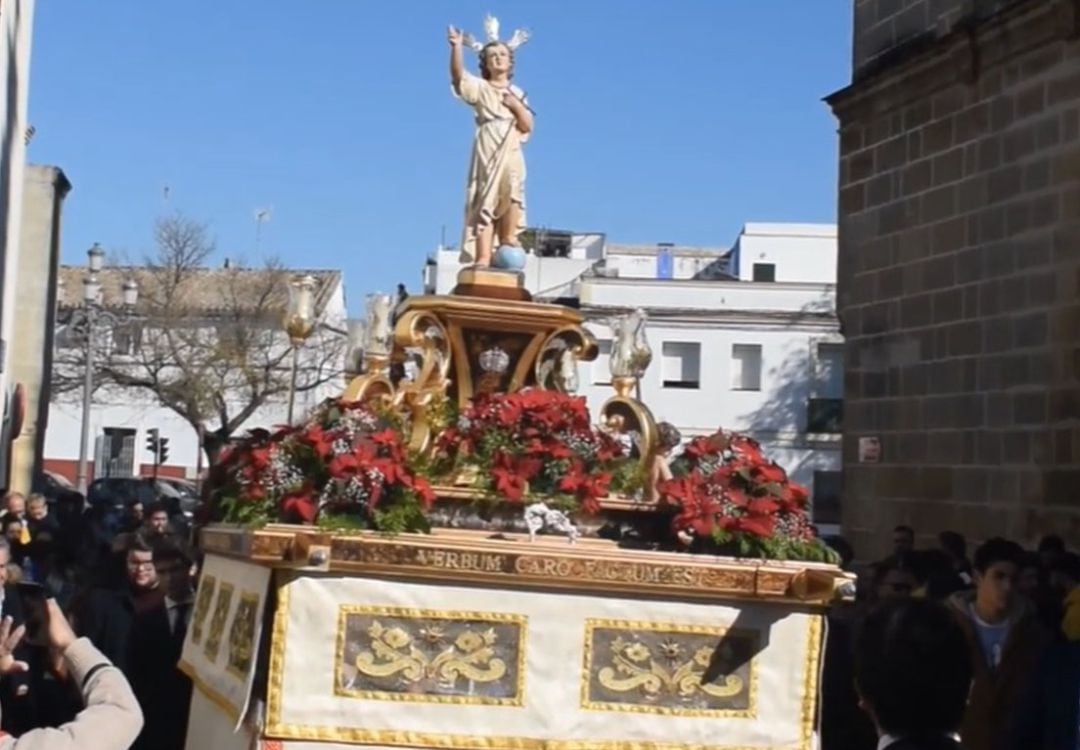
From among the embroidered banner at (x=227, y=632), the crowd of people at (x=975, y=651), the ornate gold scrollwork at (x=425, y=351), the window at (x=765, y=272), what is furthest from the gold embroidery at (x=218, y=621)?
the window at (x=765, y=272)

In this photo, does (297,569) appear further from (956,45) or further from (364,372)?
(956,45)

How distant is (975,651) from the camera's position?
5.87 meters

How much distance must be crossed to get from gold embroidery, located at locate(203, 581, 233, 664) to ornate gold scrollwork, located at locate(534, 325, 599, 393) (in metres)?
2.40

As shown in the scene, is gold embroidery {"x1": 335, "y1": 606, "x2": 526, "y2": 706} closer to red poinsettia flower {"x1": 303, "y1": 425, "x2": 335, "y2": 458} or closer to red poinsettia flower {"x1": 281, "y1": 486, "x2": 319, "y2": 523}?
red poinsettia flower {"x1": 281, "y1": 486, "x2": 319, "y2": 523}

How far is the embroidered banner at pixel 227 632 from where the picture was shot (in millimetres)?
6797

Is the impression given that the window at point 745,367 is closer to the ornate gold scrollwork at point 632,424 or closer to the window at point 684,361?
the window at point 684,361

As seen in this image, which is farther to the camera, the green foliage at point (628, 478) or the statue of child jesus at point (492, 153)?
the statue of child jesus at point (492, 153)

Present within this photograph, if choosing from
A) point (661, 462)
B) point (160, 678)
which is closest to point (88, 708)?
point (160, 678)

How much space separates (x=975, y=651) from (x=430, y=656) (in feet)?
6.63

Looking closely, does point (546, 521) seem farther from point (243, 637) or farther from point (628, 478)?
point (243, 637)

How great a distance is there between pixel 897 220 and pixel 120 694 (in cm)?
1270

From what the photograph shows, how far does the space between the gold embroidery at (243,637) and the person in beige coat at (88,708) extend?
2839 mm

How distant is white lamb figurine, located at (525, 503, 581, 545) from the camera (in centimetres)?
768

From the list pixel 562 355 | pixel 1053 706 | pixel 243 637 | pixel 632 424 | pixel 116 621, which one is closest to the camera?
pixel 1053 706
